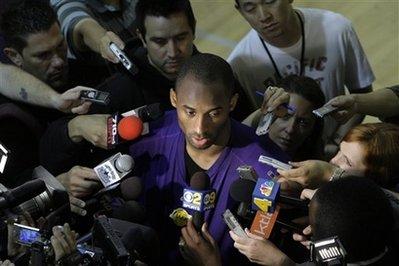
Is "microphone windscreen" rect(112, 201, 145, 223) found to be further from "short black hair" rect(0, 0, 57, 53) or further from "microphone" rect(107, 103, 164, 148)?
"short black hair" rect(0, 0, 57, 53)

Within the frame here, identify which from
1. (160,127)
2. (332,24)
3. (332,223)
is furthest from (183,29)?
(332,223)

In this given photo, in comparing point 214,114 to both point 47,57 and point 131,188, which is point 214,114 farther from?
point 47,57

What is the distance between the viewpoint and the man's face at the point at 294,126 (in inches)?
104

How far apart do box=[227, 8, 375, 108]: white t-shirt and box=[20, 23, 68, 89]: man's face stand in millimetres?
770

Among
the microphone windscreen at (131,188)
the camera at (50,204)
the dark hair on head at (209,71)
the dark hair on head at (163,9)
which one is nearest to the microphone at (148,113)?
the dark hair on head at (209,71)

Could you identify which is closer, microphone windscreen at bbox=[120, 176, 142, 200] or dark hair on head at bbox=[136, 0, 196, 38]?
microphone windscreen at bbox=[120, 176, 142, 200]

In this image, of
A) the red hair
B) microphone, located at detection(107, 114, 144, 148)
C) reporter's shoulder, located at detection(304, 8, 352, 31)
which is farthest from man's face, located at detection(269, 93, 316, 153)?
microphone, located at detection(107, 114, 144, 148)

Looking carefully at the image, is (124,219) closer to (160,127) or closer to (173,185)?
(173,185)

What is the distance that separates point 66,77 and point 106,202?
78 centimetres

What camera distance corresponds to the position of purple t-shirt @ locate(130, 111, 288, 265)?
86.8 inches

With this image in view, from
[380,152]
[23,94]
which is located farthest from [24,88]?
[380,152]

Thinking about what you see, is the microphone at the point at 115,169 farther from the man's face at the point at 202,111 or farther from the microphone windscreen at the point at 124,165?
the man's face at the point at 202,111

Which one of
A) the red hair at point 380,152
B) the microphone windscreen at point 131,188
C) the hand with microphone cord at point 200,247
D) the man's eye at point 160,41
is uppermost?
the man's eye at point 160,41

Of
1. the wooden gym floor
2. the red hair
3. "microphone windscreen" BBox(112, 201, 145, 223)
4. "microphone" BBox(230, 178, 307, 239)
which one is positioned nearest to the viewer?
"microphone" BBox(230, 178, 307, 239)
